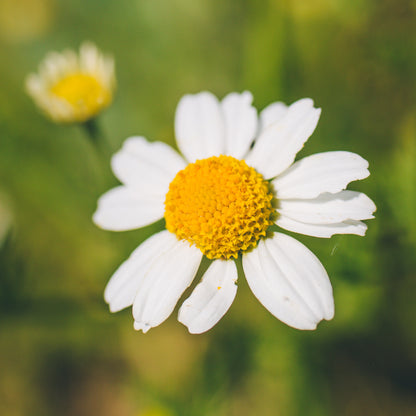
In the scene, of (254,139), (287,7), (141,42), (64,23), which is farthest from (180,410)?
(64,23)

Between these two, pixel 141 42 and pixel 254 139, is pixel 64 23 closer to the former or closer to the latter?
pixel 141 42

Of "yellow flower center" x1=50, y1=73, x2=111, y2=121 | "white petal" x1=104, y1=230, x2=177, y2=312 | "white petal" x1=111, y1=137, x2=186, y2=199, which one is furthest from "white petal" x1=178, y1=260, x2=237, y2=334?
"yellow flower center" x1=50, y1=73, x2=111, y2=121

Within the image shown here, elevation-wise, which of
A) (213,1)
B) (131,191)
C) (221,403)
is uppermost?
(213,1)

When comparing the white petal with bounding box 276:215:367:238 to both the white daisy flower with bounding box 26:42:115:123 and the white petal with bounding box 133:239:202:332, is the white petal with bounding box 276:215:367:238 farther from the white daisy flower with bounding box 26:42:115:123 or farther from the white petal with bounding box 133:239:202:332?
the white daisy flower with bounding box 26:42:115:123

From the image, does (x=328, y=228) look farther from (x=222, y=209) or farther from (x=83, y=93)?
(x=83, y=93)

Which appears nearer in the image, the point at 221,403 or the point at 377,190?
the point at 377,190

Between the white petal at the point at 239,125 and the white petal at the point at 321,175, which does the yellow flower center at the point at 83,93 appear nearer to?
the white petal at the point at 239,125

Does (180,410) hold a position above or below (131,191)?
below

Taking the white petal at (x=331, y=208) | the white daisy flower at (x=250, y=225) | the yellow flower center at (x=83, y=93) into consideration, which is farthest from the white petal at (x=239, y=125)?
the yellow flower center at (x=83, y=93)

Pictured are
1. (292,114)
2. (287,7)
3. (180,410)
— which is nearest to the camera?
(292,114)
